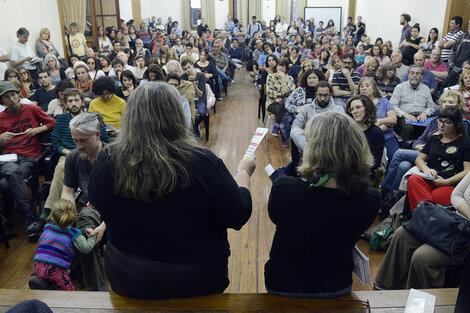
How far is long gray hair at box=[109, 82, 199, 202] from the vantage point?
1.22 m

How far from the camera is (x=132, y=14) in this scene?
43.4 feet

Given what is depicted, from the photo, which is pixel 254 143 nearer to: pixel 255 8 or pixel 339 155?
pixel 339 155

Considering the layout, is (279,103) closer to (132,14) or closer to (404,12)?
(404,12)

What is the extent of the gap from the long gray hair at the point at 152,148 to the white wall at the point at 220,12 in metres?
16.2

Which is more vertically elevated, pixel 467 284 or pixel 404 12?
pixel 404 12

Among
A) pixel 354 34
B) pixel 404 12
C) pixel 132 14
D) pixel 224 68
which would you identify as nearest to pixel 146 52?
pixel 224 68

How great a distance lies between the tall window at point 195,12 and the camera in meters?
16.6

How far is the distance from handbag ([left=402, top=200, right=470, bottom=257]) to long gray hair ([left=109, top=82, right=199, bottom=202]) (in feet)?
5.00

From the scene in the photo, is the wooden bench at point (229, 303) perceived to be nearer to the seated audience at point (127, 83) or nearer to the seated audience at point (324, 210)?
the seated audience at point (324, 210)

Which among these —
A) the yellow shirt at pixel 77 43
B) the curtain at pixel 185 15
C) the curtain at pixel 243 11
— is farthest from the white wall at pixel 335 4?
the yellow shirt at pixel 77 43

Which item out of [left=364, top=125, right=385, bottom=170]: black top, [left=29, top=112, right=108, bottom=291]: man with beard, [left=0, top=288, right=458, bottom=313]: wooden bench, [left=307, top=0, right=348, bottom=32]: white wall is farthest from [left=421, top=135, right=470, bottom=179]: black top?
[left=307, top=0, right=348, bottom=32]: white wall

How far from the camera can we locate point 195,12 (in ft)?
54.8

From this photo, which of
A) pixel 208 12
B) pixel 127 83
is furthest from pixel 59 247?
pixel 208 12

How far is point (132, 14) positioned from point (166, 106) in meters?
13.2
